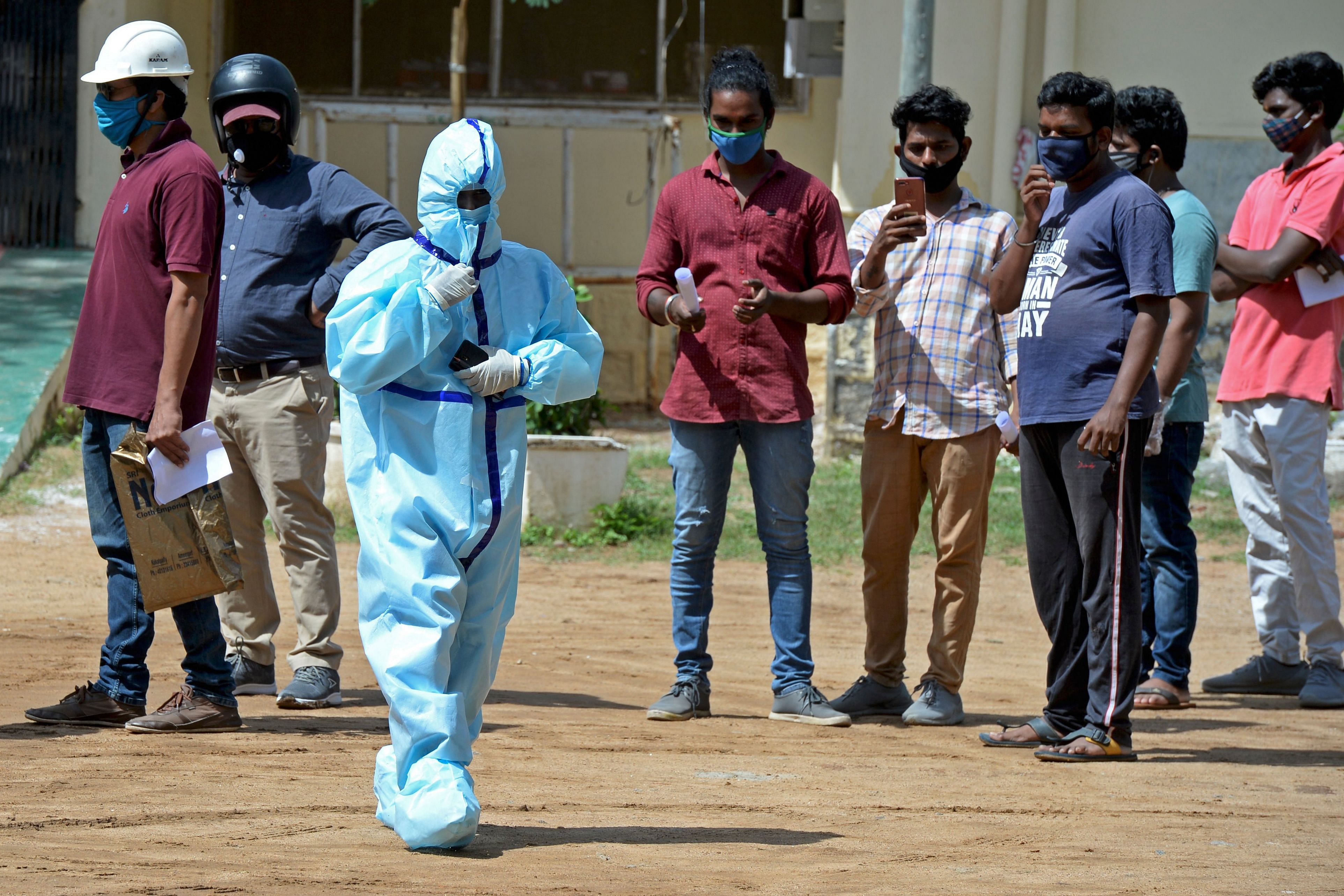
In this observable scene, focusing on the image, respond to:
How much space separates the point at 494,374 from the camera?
3.67 meters

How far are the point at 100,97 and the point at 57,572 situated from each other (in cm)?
395

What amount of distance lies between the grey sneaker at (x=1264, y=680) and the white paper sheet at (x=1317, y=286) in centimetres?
152

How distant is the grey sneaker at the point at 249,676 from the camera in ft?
18.1

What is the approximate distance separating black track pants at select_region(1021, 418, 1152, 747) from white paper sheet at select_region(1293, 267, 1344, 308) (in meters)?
1.66

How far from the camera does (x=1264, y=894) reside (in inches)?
138

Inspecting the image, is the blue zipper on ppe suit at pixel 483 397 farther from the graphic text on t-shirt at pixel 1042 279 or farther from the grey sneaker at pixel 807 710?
the grey sneaker at pixel 807 710

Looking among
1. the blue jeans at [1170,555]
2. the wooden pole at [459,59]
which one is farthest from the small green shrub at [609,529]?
the blue jeans at [1170,555]

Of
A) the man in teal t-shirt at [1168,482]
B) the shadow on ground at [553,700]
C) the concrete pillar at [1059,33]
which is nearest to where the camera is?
the man in teal t-shirt at [1168,482]

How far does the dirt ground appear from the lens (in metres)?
3.51

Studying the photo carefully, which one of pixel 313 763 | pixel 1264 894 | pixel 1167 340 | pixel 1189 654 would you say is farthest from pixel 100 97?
pixel 1189 654

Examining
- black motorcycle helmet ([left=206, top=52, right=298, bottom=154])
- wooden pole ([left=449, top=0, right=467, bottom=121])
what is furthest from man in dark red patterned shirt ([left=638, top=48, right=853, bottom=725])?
wooden pole ([left=449, top=0, right=467, bottom=121])

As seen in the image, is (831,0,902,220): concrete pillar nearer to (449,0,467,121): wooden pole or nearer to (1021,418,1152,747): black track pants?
(449,0,467,121): wooden pole

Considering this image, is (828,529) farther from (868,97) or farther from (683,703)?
(683,703)

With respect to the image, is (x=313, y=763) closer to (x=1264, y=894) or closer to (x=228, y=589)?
(x=228, y=589)
